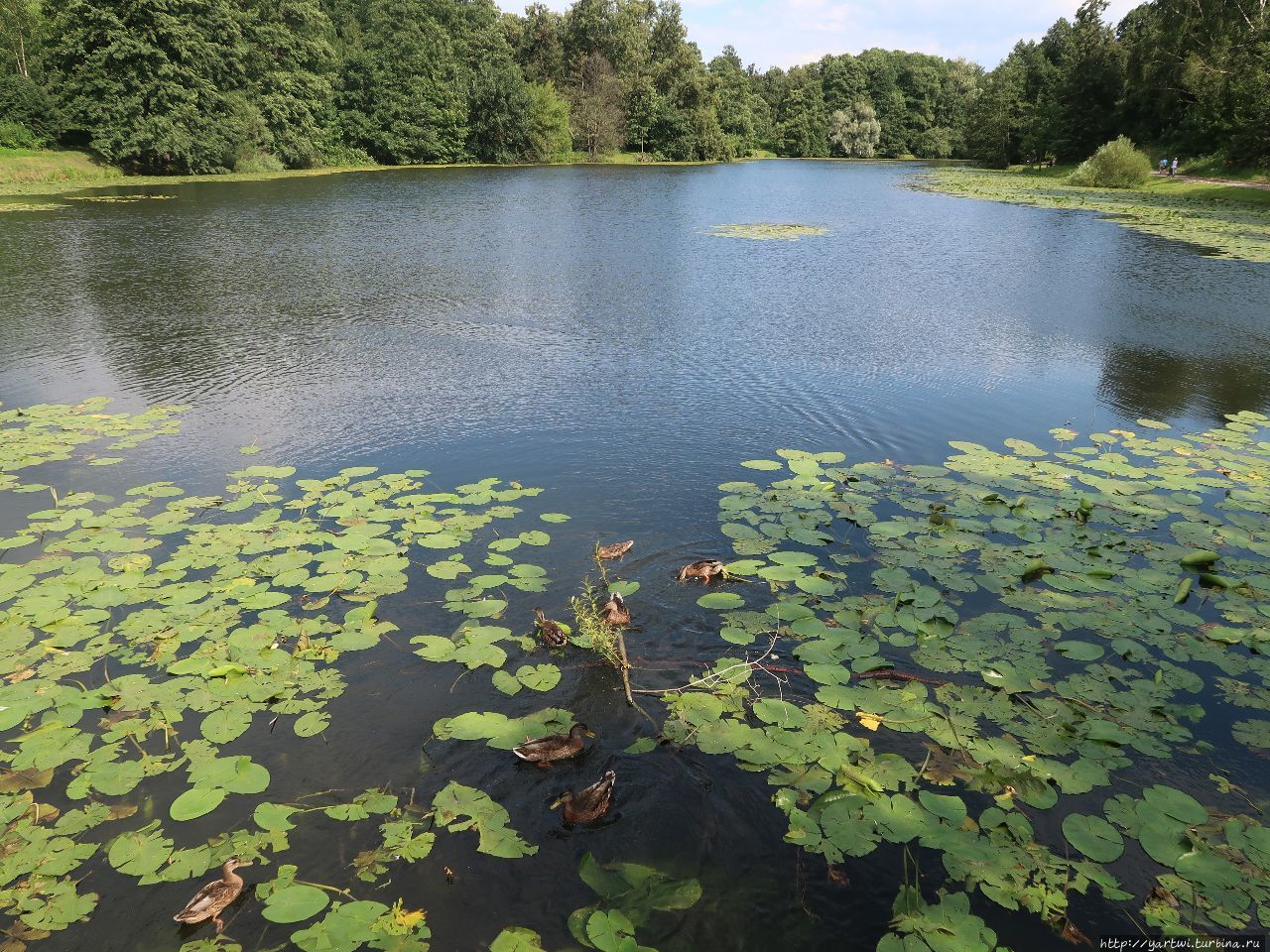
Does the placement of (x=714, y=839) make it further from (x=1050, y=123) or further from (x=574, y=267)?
(x=1050, y=123)

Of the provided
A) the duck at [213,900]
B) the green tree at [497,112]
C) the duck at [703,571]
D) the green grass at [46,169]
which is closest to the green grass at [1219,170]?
the duck at [703,571]

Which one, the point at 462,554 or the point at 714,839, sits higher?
the point at 462,554

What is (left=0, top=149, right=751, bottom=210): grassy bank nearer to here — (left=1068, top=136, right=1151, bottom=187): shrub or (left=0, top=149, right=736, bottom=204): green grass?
(left=0, top=149, right=736, bottom=204): green grass

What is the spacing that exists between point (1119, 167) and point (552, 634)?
48023mm

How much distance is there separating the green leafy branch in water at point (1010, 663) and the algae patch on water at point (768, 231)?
17595 millimetres

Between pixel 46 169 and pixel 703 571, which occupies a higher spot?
pixel 46 169

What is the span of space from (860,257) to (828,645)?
17658 millimetres

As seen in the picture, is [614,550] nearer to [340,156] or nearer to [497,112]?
[340,156]

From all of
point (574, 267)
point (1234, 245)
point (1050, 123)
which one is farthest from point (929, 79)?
point (574, 267)

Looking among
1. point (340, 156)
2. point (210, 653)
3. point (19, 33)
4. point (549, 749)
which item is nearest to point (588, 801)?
point (549, 749)

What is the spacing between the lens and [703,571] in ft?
19.6

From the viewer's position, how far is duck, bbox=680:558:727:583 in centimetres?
598

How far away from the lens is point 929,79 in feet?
346

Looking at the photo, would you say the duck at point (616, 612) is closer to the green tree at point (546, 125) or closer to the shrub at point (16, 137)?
the shrub at point (16, 137)
